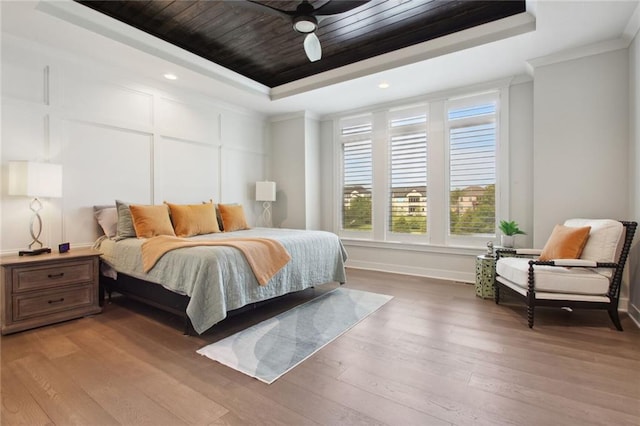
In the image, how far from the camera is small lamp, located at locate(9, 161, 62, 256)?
2.82 metres

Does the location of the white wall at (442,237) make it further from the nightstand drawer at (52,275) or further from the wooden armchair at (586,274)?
the nightstand drawer at (52,275)

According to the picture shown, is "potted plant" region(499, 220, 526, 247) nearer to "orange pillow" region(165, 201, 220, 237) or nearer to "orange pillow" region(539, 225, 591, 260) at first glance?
"orange pillow" region(539, 225, 591, 260)

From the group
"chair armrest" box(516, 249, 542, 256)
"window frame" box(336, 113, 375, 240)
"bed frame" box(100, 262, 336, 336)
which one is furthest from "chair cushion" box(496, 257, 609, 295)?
"window frame" box(336, 113, 375, 240)

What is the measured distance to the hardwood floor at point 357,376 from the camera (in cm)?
161

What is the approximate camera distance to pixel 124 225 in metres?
3.40

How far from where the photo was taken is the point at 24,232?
3.07 metres

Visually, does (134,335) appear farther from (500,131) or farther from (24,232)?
(500,131)

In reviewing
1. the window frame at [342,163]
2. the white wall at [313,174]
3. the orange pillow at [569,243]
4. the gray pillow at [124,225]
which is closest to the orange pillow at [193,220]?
the gray pillow at [124,225]

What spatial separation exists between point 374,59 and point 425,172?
1.82 m

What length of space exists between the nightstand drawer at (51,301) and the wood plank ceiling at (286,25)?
2.70 metres

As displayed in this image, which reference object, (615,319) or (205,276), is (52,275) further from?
(615,319)

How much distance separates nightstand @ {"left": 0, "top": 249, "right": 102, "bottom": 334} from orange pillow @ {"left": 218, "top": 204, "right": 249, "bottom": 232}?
1.54 m

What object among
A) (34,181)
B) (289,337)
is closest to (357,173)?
(289,337)

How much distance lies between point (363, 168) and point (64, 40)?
13.6 ft
